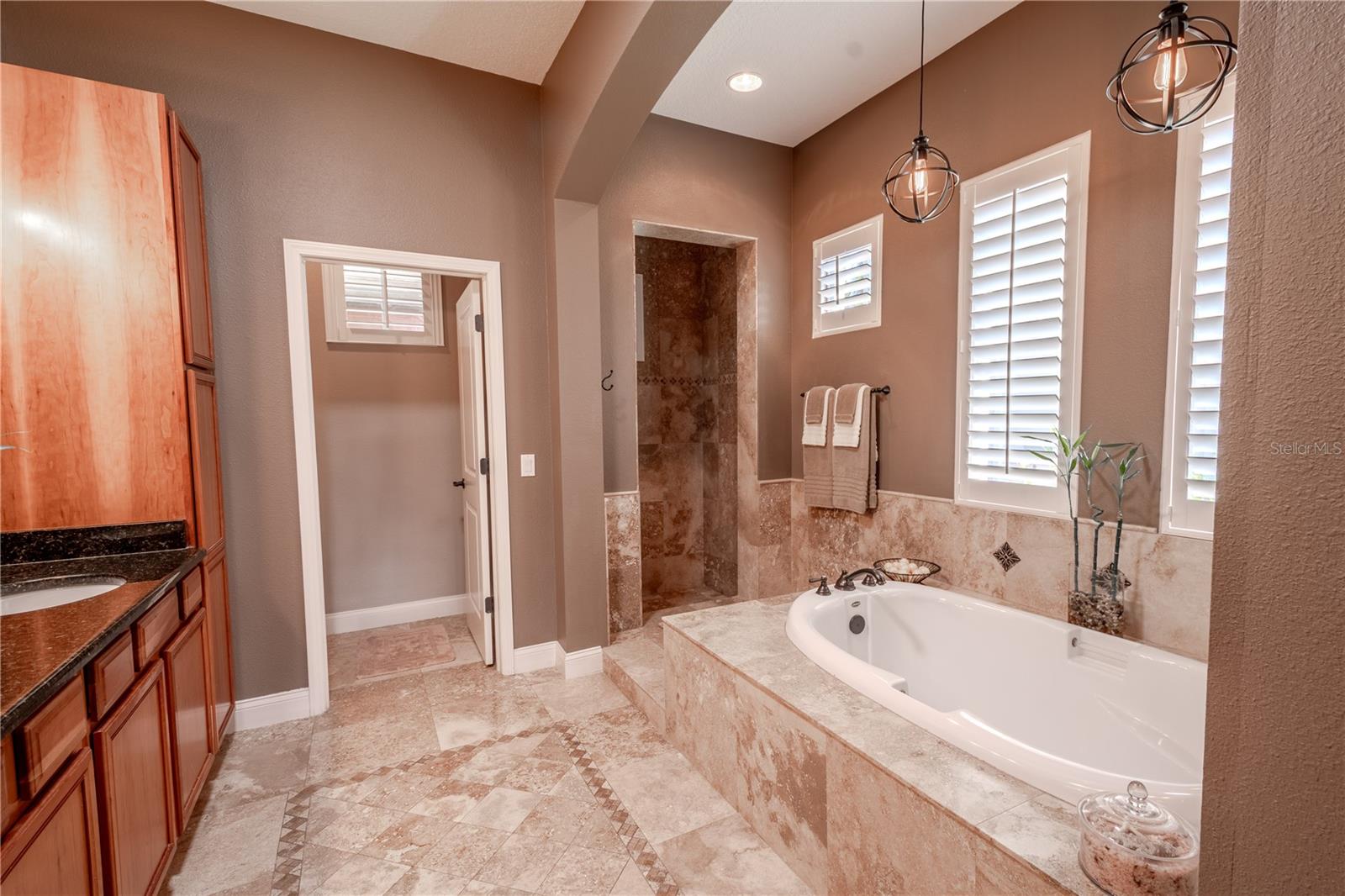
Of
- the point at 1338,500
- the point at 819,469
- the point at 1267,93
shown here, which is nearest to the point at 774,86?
the point at 819,469

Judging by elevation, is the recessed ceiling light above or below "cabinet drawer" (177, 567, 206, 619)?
above

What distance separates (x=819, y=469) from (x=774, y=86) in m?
2.04

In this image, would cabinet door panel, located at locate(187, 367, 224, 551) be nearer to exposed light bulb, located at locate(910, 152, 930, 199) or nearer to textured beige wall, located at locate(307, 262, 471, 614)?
textured beige wall, located at locate(307, 262, 471, 614)

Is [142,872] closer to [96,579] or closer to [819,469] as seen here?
[96,579]

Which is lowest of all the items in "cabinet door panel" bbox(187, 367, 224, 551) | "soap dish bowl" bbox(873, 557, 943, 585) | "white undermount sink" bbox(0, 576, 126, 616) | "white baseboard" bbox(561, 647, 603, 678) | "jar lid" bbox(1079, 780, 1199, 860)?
"white baseboard" bbox(561, 647, 603, 678)

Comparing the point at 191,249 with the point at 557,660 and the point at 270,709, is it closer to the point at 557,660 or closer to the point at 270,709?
the point at 270,709

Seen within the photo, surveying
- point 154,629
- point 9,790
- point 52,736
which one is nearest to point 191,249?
point 154,629

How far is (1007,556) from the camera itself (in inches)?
96.7

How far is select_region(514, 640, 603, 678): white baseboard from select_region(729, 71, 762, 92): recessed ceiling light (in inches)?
118

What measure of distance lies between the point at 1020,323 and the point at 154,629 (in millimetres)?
3118

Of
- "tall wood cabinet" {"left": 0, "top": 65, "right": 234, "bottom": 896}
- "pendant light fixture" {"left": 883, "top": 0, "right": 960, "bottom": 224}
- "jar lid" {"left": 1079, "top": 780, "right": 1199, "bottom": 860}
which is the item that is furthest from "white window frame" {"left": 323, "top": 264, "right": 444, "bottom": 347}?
"jar lid" {"left": 1079, "top": 780, "right": 1199, "bottom": 860}

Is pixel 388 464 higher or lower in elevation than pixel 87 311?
lower

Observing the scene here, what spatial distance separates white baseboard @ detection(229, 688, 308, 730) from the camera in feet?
8.17

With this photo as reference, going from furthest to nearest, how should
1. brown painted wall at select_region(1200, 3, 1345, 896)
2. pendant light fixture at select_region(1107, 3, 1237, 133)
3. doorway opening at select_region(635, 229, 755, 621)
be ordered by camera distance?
doorway opening at select_region(635, 229, 755, 621)
pendant light fixture at select_region(1107, 3, 1237, 133)
brown painted wall at select_region(1200, 3, 1345, 896)
